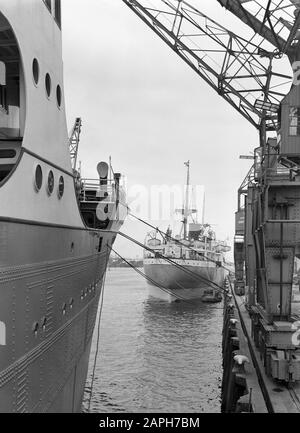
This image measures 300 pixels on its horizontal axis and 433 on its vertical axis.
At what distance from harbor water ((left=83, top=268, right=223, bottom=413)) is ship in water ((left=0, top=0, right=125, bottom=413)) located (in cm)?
A: 781

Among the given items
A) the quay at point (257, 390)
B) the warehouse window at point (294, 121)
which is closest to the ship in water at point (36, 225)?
the quay at point (257, 390)

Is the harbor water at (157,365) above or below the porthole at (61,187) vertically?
below

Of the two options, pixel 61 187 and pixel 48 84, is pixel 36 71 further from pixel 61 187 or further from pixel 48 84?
pixel 61 187

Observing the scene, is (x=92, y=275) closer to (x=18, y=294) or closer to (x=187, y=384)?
(x=18, y=294)

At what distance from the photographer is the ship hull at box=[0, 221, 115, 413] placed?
19.9 feet

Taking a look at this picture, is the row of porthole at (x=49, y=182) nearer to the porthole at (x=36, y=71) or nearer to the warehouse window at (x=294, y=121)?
the porthole at (x=36, y=71)

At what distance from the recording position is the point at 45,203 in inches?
301

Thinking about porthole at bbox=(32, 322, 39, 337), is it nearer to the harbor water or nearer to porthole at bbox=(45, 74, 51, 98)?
porthole at bbox=(45, 74, 51, 98)

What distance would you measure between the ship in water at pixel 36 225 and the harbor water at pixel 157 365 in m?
7.81

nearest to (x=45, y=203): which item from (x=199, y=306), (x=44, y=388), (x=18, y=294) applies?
(x=18, y=294)

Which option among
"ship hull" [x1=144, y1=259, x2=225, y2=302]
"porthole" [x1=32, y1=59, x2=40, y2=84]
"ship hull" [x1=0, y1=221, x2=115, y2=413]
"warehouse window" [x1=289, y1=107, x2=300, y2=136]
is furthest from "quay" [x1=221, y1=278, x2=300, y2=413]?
"ship hull" [x1=144, y1=259, x2=225, y2=302]

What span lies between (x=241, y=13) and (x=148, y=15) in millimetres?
4816

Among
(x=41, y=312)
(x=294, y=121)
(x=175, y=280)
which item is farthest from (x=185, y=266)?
(x=41, y=312)

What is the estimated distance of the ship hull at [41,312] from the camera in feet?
19.9
